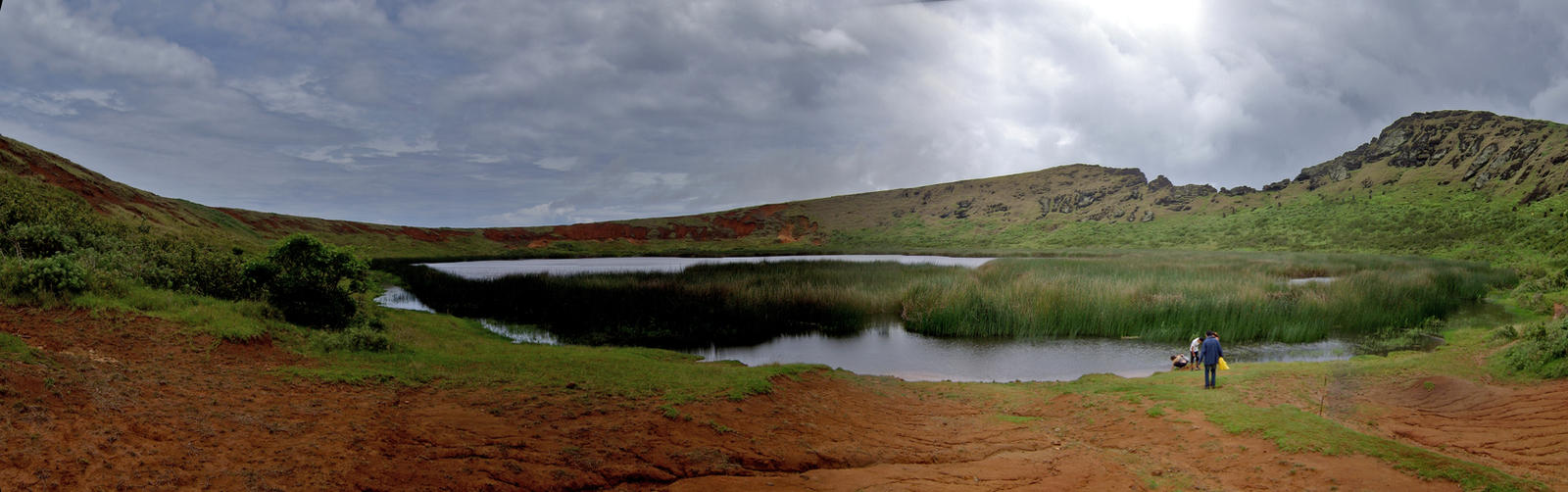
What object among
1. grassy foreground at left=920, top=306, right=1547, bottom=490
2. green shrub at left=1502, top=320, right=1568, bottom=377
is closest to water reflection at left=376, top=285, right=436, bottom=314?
grassy foreground at left=920, top=306, right=1547, bottom=490

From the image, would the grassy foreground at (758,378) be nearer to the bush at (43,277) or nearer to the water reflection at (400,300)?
the bush at (43,277)

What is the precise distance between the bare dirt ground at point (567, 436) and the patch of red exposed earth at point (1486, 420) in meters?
0.04

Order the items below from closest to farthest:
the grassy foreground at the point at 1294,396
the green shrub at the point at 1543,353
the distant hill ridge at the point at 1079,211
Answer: the grassy foreground at the point at 1294,396 < the green shrub at the point at 1543,353 < the distant hill ridge at the point at 1079,211

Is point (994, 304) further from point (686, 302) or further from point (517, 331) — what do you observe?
point (517, 331)

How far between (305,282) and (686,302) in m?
13.2

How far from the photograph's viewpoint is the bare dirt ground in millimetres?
5070

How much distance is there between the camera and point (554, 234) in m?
88.8

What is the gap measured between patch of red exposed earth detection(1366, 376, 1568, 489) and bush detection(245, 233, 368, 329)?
1746 centimetres

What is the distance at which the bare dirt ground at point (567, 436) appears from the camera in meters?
5.07

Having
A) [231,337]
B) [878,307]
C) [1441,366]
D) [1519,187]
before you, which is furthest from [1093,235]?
[231,337]

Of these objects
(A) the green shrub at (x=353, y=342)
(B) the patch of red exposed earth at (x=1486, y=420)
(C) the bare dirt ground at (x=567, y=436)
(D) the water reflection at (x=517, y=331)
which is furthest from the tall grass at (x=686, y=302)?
(B) the patch of red exposed earth at (x=1486, y=420)

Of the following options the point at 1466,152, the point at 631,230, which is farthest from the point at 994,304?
the point at 631,230

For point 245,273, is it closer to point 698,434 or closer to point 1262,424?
point 698,434

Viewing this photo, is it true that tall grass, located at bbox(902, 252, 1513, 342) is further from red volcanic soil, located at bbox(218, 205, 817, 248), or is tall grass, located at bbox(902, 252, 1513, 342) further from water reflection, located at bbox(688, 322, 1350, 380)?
red volcanic soil, located at bbox(218, 205, 817, 248)
